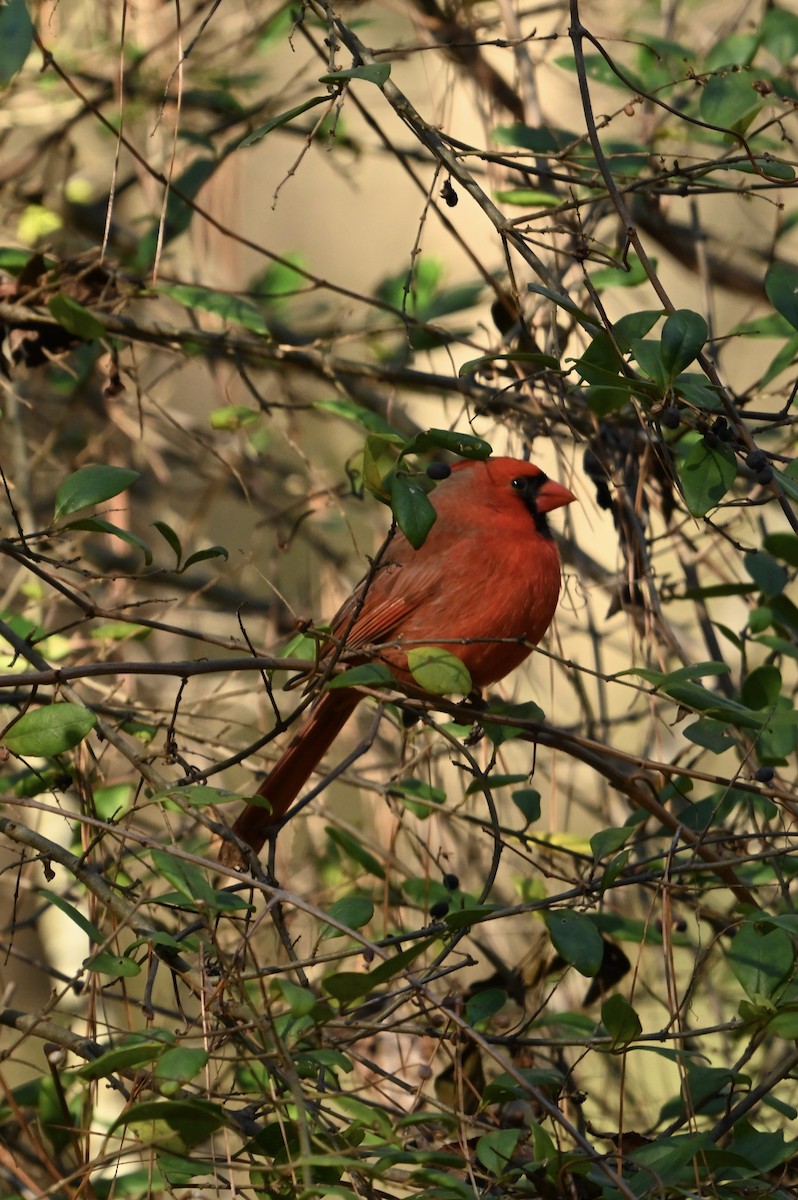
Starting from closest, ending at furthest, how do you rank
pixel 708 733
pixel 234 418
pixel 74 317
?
1. pixel 708 733
2. pixel 74 317
3. pixel 234 418

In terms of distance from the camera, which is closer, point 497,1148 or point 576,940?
point 497,1148

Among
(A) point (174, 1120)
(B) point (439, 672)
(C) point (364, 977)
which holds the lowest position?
(A) point (174, 1120)

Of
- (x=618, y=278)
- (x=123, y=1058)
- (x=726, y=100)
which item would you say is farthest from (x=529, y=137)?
(x=123, y=1058)

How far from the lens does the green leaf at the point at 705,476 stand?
5.37 feet

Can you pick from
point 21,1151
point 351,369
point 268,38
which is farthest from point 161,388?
point 21,1151

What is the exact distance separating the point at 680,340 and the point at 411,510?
0.36 m

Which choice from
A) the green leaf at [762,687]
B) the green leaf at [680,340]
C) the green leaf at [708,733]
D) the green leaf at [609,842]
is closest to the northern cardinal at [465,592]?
the green leaf at [762,687]

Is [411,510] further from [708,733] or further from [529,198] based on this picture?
[529,198]

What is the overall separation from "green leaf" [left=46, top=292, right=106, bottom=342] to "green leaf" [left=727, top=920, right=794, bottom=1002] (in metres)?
1.45

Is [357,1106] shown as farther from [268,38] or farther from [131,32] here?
[131,32]

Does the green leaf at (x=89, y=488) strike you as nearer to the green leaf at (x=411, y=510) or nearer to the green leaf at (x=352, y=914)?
the green leaf at (x=411, y=510)

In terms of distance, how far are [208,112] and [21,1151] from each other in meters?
2.51

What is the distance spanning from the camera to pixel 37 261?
2561mm

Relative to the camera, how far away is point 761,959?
5.44 feet
